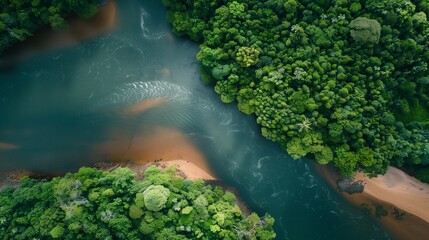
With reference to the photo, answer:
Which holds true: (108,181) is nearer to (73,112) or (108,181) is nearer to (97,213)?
(97,213)

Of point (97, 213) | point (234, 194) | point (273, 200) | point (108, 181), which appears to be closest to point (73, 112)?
point (108, 181)

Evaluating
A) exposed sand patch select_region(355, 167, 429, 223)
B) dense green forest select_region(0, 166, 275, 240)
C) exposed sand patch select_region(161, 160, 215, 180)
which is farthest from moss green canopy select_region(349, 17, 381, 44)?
exposed sand patch select_region(161, 160, 215, 180)

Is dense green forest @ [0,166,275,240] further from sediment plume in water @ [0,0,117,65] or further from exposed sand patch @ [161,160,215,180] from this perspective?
sediment plume in water @ [0,0,117,65]

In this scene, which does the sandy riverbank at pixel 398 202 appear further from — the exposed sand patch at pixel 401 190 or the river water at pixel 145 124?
the river water at pixel 145 124

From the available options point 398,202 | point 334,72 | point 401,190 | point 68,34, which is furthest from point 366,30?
point 68,34

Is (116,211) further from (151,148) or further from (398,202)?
(398,202)

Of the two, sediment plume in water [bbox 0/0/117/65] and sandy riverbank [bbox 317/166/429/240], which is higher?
sediment plume in water [bbox 0/0/117/65]
